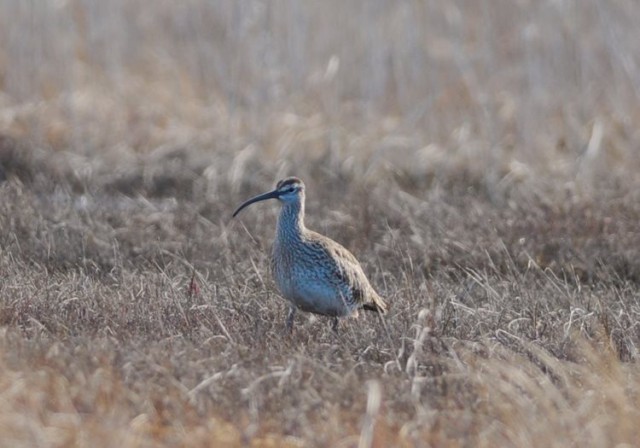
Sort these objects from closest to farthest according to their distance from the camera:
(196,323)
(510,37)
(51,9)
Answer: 1. (196,323)
2. (51,9)
3. (510,37)

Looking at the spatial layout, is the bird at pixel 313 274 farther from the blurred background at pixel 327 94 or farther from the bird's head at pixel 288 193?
the blurred background at pixel 327 94

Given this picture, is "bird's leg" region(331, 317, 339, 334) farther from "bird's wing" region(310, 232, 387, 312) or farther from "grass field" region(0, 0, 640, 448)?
"bird's wing" region(310, 232, 387, 312)

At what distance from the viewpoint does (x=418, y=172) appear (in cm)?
1216

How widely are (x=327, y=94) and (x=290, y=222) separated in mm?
5645

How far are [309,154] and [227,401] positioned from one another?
705 cm

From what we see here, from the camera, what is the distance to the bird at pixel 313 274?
7445 mm

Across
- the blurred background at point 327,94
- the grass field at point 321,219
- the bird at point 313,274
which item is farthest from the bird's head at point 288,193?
the blurred background at point 327,94

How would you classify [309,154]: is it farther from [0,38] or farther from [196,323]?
[196,323]

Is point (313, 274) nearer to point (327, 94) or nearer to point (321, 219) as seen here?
point (321, 219)

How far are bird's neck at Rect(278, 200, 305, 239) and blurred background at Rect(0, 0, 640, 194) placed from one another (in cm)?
381

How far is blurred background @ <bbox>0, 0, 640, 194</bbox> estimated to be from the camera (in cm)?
1224

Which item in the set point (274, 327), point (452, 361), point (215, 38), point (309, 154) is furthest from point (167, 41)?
point (452, 361)

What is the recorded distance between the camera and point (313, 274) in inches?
296

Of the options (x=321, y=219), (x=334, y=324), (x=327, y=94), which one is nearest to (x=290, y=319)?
(x=334, y=324)
